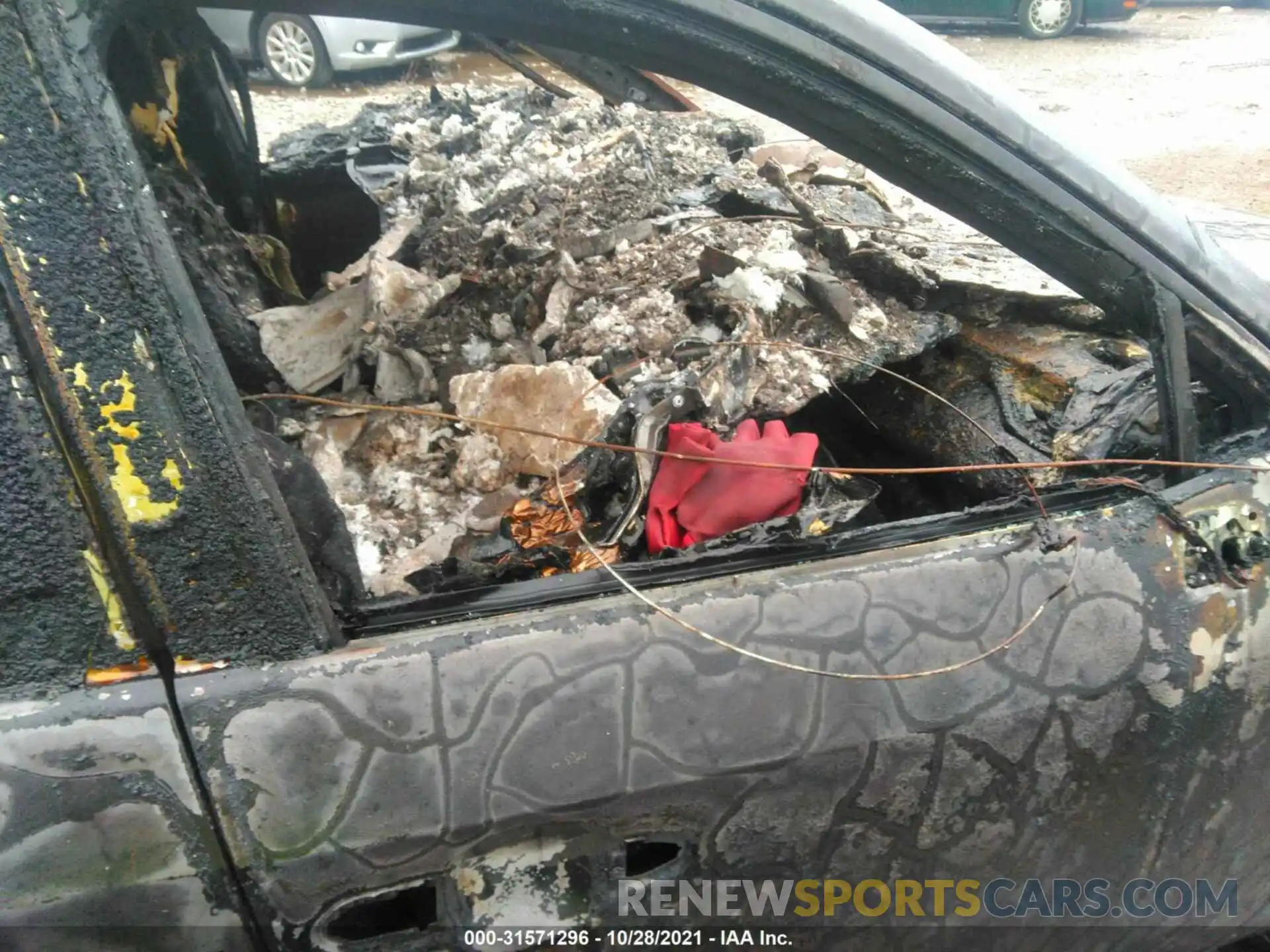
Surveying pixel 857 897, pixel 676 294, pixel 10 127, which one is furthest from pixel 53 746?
pixel 676 294

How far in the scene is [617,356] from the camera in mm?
2004

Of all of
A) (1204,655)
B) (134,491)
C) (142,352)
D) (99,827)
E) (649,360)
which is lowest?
(1204,655)

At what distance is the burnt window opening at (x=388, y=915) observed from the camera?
0.95 meters

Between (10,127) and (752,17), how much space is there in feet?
2.55

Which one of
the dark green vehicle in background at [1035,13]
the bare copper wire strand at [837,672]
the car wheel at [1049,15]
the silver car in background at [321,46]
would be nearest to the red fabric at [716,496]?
the bare copper wire strand at [837,672]

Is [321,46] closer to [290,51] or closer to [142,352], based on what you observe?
[290,51]

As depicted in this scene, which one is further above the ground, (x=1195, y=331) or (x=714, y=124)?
(x=714, y=124)

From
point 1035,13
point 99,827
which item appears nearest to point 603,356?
point 99,827

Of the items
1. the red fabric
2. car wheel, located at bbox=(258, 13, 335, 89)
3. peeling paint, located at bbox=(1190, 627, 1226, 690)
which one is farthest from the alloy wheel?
peeling paint, located at bbox=(1190, 627, 1226, 690)

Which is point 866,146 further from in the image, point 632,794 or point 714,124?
point 714,124

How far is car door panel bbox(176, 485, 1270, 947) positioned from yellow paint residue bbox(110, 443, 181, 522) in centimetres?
20

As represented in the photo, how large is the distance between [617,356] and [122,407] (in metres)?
1.30

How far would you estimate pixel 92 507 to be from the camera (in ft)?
2.74

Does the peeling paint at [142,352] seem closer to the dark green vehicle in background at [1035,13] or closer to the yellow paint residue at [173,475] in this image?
the yellow paint residue at [173,475]
